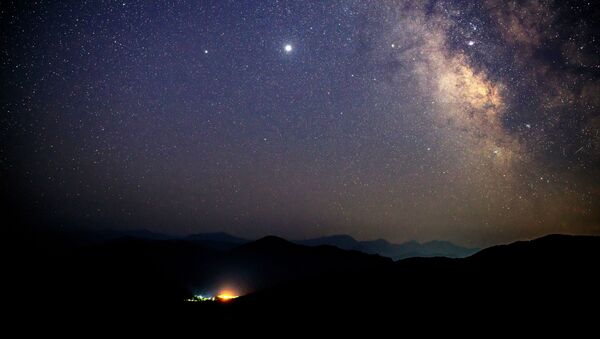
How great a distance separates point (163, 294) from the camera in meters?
53.6

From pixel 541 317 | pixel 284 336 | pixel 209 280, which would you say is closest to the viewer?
pixel 541 317

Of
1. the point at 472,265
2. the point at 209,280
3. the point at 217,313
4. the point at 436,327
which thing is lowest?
the point at 209,280

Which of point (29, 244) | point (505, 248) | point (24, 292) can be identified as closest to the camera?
point (505, 248)

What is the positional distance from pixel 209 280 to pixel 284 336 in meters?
97.5

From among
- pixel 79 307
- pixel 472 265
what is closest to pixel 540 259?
pixel 472 265

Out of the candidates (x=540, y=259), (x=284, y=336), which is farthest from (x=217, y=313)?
(x=540, y=259)

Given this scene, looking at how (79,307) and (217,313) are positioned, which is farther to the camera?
(79,307)

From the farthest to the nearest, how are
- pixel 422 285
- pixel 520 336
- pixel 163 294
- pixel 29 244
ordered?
pixel 29 244, pixel 163 294, pixel 422 285, pixel 520 336

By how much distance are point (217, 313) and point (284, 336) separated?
734 cm

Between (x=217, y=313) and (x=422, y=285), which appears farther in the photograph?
(x=217, y=313)

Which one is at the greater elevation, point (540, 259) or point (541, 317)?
point (540, 259)

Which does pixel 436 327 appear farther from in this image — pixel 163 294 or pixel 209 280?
pixel 209 280

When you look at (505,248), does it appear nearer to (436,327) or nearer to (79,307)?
(436,327)

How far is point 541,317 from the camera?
12.8m
